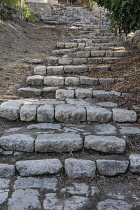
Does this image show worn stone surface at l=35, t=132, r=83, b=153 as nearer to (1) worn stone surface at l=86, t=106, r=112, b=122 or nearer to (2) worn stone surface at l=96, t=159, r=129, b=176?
(2) worn stone surface at l=96, t=159, r=129, b=176

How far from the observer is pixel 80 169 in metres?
2.63

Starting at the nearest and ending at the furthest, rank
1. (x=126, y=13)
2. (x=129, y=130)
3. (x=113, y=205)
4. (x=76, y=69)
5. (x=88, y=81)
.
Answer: (x=113, y=205), (x=129, y=130), (x=88, y=81), (x=126, y=13), (x=76, y=69)

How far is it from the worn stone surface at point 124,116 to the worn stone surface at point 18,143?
1.25 meters

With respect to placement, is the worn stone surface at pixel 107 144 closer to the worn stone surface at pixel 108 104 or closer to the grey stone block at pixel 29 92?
the worn stone surface at pixel 108 104

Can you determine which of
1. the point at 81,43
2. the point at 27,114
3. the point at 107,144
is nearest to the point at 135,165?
the point at 107,144

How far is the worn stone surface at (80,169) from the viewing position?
8.63 feet

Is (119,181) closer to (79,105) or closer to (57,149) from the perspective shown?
(57,149)

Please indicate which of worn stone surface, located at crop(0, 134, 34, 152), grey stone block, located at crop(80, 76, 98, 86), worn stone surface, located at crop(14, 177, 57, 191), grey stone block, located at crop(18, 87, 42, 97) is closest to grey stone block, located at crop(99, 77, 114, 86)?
grey stone block, located at crop(80, 76, 98, 86)

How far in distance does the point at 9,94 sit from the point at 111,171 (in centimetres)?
261

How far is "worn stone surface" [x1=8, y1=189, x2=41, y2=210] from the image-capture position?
7.15 ft

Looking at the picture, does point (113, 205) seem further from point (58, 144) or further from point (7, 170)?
point (7, 170)

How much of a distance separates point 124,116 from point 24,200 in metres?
1.82

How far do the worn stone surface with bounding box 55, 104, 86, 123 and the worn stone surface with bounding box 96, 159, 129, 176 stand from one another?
90 centimetres

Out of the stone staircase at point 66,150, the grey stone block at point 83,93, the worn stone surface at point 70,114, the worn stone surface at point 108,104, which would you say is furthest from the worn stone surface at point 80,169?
the grey stone block at point 83,93
